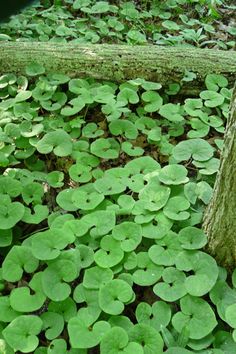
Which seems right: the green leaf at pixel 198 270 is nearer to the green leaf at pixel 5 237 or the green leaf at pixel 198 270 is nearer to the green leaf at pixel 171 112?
the green leaf at pixel 5 237

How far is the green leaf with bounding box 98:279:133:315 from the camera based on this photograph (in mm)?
1752

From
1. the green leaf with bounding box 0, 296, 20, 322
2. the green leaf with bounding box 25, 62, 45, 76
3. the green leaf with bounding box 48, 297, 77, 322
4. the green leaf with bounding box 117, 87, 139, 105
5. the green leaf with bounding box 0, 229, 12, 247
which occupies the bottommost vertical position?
the green leaf with bounding box 48, 297, 77, 322

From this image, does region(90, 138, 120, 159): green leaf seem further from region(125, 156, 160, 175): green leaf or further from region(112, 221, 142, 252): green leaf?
region(112, 221, 142, 252): green leaf

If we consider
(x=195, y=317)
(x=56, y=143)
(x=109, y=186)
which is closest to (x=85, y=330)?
(x=195, y=317)

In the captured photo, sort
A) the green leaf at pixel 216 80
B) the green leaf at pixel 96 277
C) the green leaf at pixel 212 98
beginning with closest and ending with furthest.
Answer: the green leaf at pixel 96 277 < the green leaf at pixel 212 98 < the green leaf at pixel 216 80

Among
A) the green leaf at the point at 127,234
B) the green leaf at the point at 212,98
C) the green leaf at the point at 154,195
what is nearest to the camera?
the green leaf at the point at 127,234

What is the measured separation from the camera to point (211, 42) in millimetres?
3705

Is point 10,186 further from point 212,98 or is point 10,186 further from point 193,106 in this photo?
point 212,98

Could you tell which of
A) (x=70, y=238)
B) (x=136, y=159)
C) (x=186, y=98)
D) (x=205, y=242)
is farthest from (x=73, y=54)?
(x=205, y=242)

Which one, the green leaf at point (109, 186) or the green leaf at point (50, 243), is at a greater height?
the green leaf at point (109, 186)

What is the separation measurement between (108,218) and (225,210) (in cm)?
59

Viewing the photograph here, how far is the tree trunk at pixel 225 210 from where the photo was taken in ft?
5.41

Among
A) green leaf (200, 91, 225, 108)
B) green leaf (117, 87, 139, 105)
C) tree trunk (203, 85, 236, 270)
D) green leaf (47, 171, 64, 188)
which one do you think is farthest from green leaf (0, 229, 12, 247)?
green leaf (200, 91, 225, 108)

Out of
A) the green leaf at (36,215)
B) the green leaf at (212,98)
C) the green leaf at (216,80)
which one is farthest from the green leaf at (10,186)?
the green leaf at (216,80)
